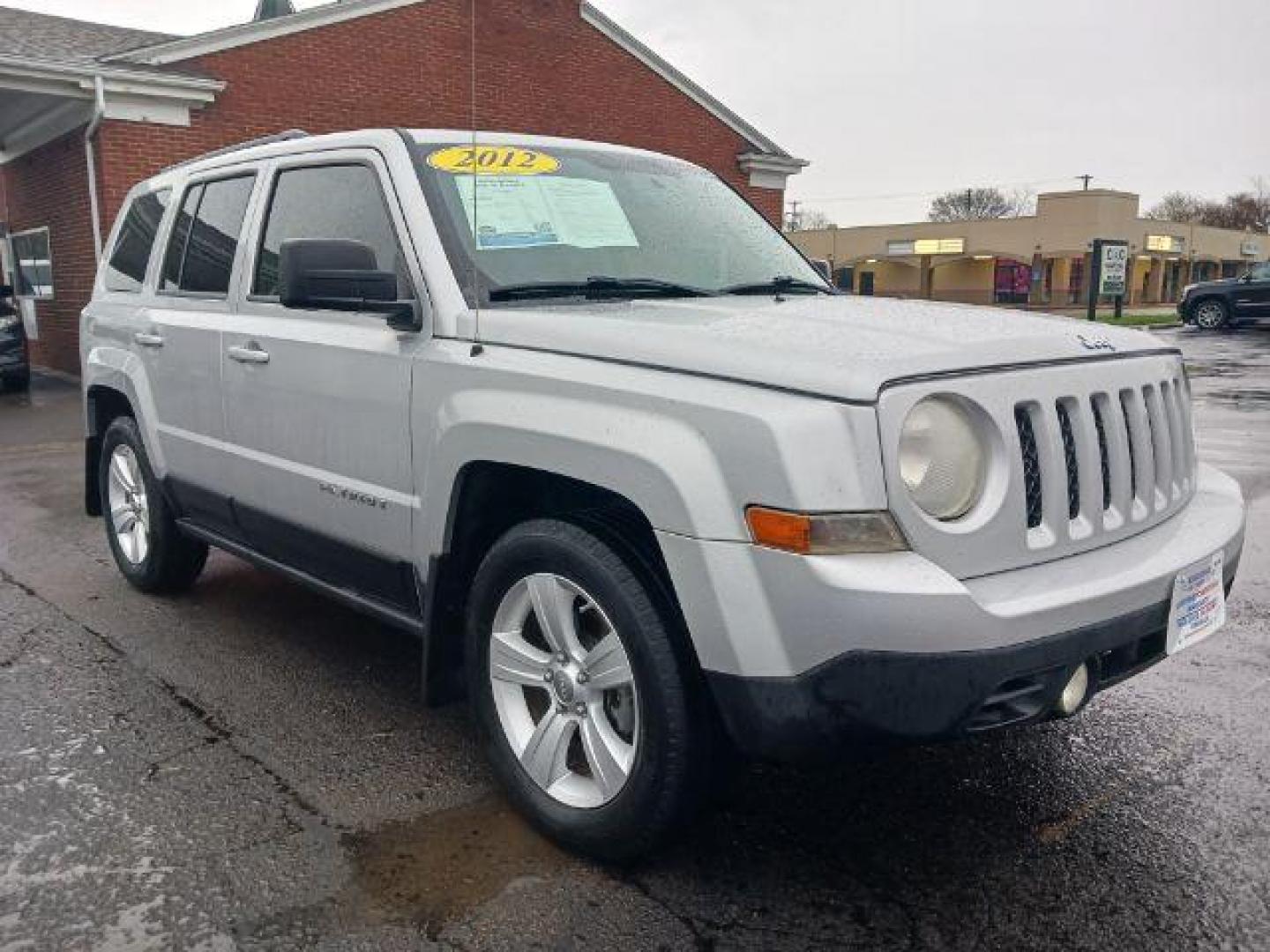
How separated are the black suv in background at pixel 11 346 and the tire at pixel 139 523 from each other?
9907mm

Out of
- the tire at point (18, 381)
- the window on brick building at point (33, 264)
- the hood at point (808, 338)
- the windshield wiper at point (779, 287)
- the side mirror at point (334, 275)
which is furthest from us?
the window on brick building at point (33, 264)

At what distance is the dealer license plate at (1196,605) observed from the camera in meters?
2.61

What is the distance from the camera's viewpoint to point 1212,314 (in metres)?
26.5

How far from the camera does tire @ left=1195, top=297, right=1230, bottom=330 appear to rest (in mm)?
26125

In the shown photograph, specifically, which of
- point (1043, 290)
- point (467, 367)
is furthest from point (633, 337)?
point (1043, 290)

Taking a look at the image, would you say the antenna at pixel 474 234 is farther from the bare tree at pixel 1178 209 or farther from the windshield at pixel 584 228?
the bare tree at pixel 1178 209

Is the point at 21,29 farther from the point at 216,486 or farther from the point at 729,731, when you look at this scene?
the point at 729,731

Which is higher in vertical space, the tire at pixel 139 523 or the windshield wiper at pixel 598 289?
the windshield wiper at pixel 598 289

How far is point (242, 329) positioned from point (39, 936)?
2126mm

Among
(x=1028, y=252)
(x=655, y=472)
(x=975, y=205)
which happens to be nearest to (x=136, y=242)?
(x=655, y=472)

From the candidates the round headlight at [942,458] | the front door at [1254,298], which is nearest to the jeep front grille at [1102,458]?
the round headlight at [942,458]

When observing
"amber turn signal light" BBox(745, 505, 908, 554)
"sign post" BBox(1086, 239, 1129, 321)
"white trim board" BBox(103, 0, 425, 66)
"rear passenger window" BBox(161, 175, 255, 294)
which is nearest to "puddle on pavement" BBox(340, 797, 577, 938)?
"amber turn signal light" BBox(745, 505, 908, 554)

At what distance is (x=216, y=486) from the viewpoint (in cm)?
411

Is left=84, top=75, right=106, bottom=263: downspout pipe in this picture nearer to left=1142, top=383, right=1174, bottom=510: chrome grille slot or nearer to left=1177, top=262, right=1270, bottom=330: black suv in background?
left=1142, top=383, right=1174, bottom=510: chrome grille slot
